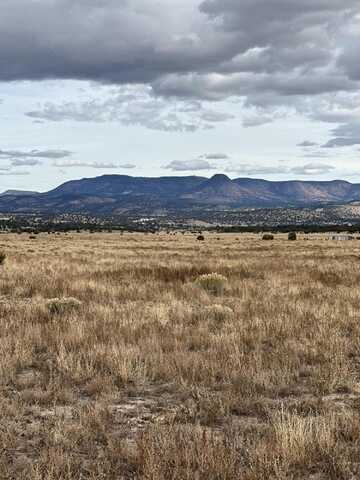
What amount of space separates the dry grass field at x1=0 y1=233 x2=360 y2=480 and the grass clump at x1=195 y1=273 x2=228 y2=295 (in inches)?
103

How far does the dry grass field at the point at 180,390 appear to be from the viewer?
477 centimetres

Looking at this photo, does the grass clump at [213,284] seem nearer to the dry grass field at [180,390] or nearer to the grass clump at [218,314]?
the dry grass field at [180,390]

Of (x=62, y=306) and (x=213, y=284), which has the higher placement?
(x=62, y=306)

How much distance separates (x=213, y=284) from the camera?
1745cm

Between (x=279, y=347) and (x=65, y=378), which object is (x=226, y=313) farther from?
(x=65, y=378)

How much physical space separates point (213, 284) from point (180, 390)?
10542mm

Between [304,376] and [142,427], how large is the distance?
2.98m

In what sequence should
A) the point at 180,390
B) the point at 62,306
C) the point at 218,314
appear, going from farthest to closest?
the point at 62,306, the point at 218,314, the point at 180,390

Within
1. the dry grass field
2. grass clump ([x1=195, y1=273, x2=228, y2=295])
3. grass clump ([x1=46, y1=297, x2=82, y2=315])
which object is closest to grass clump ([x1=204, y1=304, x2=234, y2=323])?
the dry grass field

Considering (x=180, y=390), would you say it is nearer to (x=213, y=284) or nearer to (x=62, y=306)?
(x=62, y=306)

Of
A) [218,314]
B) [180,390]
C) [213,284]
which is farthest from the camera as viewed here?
[213,284]

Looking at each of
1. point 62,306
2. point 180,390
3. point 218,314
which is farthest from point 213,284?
point 180,390

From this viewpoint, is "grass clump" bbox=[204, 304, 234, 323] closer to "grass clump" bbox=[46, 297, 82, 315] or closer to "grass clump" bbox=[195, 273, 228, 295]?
"grass clump" bbox=[46, 297, 82, 315]

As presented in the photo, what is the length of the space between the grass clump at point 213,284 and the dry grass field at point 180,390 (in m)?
2.60
